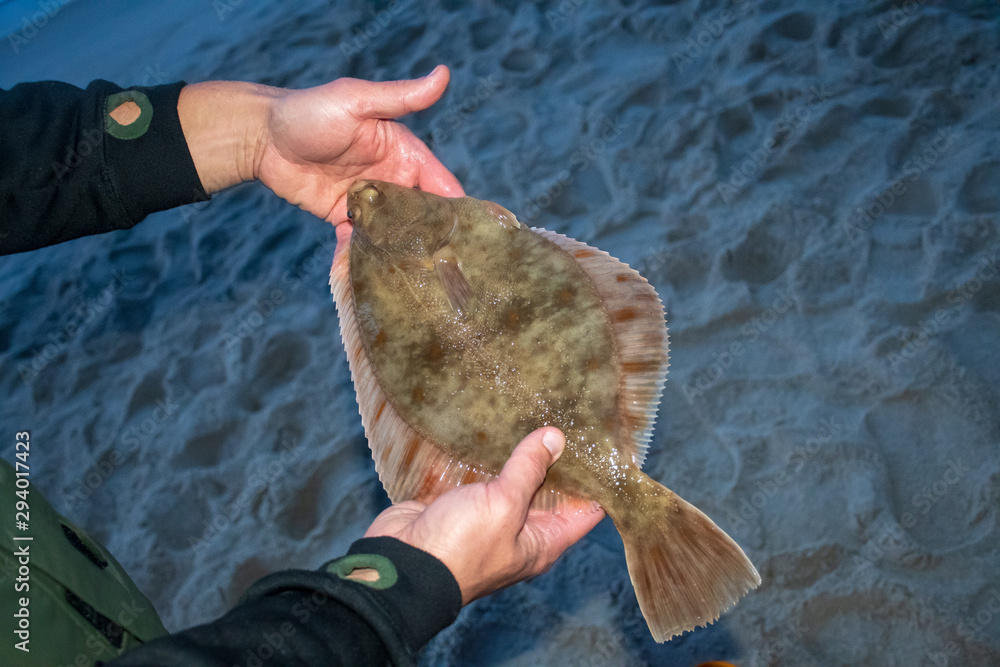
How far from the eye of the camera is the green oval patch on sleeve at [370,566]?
5.23 feet

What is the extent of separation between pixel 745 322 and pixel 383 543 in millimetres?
2259

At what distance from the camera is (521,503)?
182 centimetres

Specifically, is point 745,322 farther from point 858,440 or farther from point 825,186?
point 825,186

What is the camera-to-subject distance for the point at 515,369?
2.05 metres

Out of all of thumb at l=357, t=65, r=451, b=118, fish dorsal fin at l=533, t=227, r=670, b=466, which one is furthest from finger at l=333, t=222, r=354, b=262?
fish dorsal fin at l=533, t=227, r=670, b=466

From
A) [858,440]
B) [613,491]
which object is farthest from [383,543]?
[858,440]

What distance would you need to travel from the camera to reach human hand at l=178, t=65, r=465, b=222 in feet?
8.07
